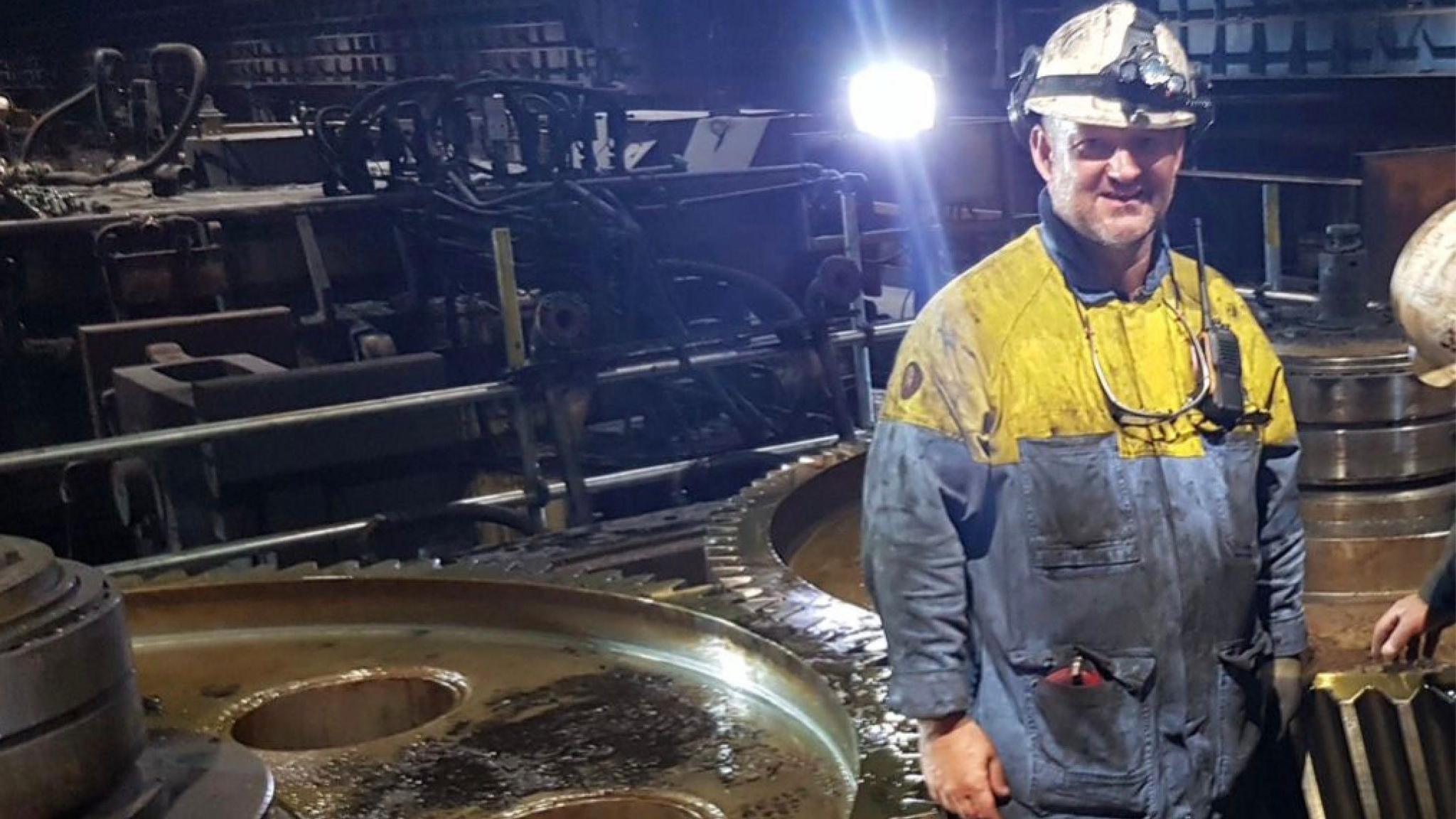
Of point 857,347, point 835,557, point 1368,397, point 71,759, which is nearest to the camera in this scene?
point 71,759

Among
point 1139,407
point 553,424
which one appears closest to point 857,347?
point 553,424

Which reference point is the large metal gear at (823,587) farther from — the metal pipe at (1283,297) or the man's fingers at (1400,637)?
the metal pipe at (1283,297)

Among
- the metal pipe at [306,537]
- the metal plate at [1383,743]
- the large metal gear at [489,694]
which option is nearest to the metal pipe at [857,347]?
the metal pipe at [306,537]

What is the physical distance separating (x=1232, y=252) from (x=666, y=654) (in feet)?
23.1

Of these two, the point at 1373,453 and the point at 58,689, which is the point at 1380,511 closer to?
the point at 1373,453

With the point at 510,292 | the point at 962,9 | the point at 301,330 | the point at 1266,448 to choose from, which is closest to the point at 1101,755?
the point at 1266,448

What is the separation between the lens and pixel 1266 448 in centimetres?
222

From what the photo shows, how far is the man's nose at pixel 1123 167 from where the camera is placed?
6.79 ft

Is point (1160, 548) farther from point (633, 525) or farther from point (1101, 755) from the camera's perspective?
point (633, 525)

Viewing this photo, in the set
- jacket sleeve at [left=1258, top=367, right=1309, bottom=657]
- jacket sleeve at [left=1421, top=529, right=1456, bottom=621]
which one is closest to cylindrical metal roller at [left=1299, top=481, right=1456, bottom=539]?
jacket sleeve at [left=1421, top=529, right=1456, bottom=621]

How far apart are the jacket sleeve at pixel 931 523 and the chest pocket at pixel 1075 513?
79 millimetres

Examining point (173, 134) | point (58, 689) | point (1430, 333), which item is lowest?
point (58, 689)

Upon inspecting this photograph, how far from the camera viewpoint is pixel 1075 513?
2.09 m

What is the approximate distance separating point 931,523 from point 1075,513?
0.20 m
